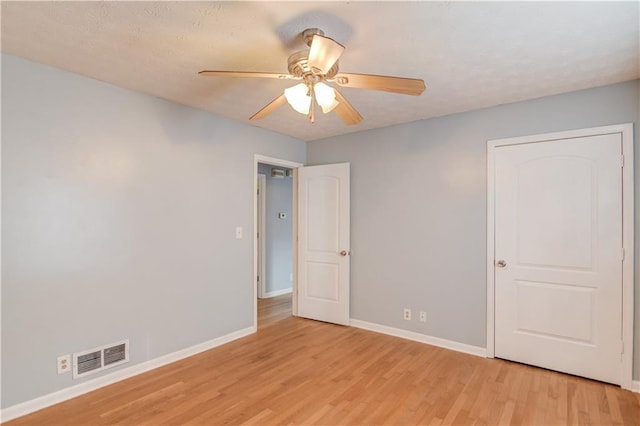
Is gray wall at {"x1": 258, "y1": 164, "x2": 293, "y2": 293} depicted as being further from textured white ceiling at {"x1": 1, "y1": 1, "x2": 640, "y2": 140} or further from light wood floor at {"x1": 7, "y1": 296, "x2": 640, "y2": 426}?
textured white ceiling at {"x1": 1, "y1": 1, "x2": 640, "y2": 140}

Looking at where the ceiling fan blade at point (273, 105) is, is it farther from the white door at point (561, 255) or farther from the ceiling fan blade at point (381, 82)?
the white door at point (561, 255)

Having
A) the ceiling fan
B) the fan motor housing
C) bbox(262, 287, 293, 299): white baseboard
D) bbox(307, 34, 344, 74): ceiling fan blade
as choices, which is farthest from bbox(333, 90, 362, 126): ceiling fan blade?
bbox(262, 287, 293, 299): white baseboard

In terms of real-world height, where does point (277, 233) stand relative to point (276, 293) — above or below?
above

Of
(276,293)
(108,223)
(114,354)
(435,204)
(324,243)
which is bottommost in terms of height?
(276,293)

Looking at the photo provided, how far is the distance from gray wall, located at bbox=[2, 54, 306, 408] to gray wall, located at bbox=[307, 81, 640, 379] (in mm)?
1455

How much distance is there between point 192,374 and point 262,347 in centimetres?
77

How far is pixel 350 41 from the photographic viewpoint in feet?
6.55

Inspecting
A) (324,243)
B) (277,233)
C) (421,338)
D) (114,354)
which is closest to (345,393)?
(421,338)

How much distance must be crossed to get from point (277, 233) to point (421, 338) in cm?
315

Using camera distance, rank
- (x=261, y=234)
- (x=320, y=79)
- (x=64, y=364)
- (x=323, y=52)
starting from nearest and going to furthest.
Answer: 1. (x=323, y=52)
2. (x=320, y=79)
3. (x=64, y=364)
4. (x=261, y=234)

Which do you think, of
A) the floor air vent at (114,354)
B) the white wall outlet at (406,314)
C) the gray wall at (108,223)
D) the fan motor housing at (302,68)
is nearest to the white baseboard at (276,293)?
the gray wall at (108,223)

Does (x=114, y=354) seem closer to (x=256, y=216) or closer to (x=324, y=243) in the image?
(x=256, y=216)

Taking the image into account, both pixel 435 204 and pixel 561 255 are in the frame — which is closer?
pixel 561 255

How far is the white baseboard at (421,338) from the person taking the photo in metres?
3.22
